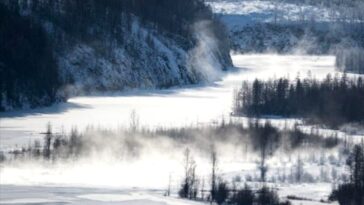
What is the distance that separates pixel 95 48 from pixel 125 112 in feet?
75.0

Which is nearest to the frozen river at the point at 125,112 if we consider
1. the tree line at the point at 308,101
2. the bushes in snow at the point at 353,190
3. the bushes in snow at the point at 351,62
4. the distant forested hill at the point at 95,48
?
the distant forested hill at the point at 95,48

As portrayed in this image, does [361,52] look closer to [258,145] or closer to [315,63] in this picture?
[315,63]

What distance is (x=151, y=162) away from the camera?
45438 mm

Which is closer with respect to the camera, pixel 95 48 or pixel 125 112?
pixel 125 112

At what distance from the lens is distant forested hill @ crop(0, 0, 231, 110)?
232 ft

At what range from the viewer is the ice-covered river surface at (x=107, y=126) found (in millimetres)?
35500

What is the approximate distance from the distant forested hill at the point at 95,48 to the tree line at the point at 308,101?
1580 cm

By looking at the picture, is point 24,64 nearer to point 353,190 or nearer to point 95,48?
point 95,48

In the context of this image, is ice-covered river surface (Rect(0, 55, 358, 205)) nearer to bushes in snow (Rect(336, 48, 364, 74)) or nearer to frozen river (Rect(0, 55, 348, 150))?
frozen river (Rect(0, 55, 348, 150))

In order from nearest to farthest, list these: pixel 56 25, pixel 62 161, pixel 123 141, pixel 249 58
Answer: pixel 62 161
pixel 123 141
pixel 56 25
pixel 249 58

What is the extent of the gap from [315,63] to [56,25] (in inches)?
2971

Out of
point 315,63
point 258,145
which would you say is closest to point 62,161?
point 258,145

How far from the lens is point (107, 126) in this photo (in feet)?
187

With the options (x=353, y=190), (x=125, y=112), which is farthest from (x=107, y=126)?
(x=353, y=190)
